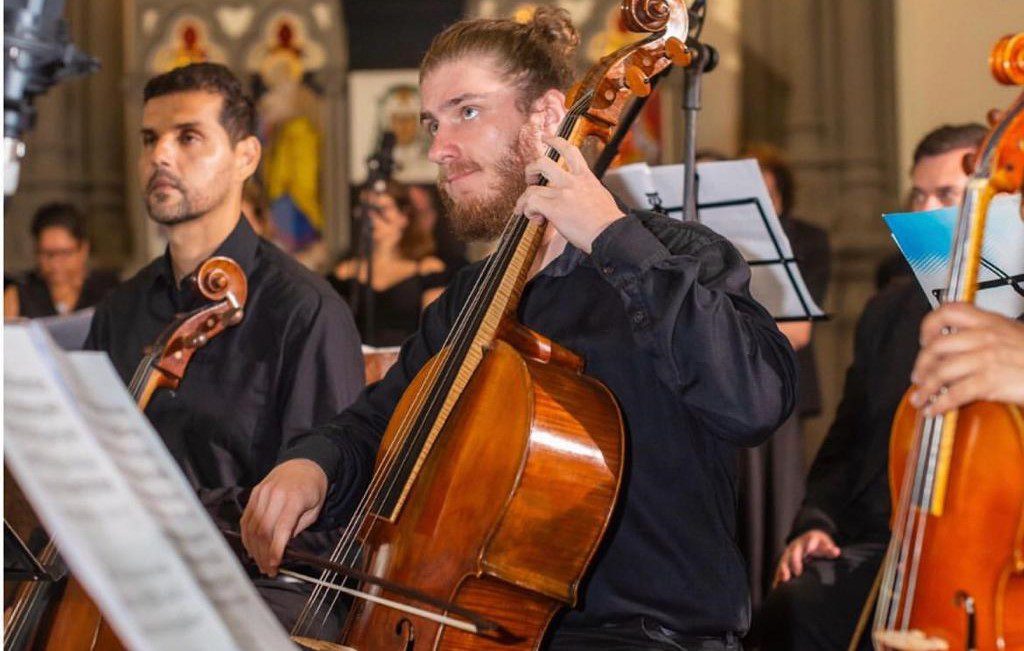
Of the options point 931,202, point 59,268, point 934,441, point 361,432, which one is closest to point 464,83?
point 361,432

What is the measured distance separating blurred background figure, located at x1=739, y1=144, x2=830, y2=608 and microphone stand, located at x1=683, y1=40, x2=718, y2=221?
3.55ft

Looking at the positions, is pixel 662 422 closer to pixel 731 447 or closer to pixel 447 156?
pixel 731 447

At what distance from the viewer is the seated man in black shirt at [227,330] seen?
277 cm

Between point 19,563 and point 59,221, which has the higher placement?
point 59,221

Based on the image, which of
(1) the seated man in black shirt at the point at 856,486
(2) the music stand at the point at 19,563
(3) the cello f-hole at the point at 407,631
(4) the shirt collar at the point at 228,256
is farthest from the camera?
(4) the shirt collar at the point at 228,256

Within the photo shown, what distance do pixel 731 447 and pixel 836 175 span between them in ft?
17.0

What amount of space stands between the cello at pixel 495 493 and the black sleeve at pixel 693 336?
0.12 m

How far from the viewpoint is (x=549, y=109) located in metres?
2.33

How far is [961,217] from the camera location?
4.57 ft

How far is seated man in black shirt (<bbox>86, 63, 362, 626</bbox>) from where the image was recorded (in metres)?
2.77

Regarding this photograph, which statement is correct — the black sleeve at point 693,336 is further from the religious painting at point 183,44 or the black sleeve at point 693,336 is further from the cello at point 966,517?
the religious painting at point 183,44

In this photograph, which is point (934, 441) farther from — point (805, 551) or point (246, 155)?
point (246, 155)

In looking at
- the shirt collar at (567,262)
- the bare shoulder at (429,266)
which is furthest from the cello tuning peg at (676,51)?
the bare shoulder at (429,266)

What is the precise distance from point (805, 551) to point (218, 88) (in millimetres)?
A: 1751
